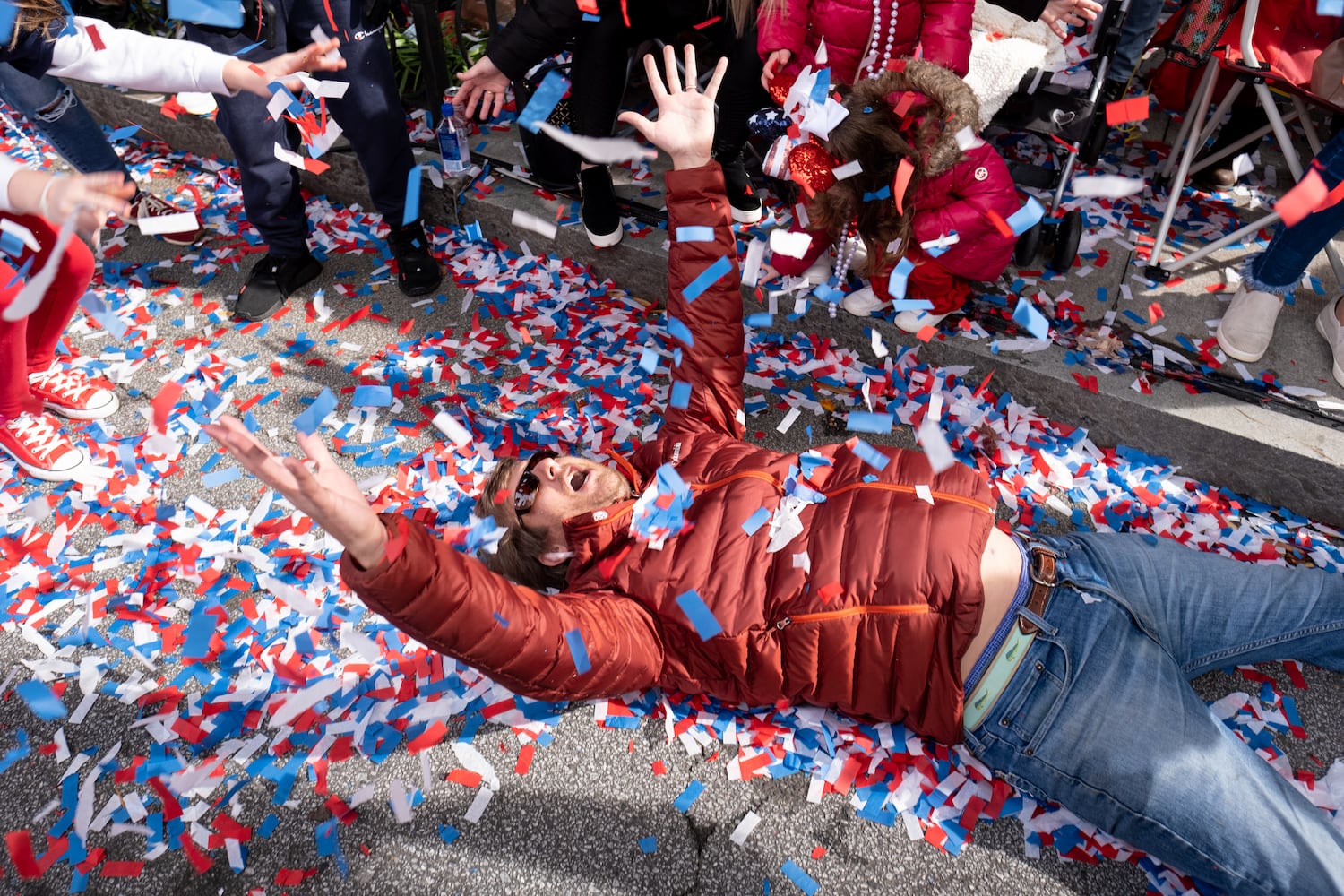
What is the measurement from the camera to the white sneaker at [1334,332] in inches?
122

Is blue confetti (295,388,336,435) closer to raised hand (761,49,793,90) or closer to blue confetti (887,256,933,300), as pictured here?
raised hand (761,49,793,90)

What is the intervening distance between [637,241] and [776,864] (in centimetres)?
281

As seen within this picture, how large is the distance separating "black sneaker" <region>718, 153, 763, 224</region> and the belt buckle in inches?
88.2

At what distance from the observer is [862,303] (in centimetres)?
353

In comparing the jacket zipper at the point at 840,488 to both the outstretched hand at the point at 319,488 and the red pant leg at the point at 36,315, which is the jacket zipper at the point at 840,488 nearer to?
the outstretched hand at the point at 319,488

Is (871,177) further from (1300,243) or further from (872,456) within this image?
(1300,243)

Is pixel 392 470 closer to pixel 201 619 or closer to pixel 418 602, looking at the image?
pixel 201 619

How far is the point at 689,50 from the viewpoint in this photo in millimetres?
2523

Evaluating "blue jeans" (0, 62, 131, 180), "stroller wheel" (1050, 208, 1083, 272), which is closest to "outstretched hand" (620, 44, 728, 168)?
"stroller wheel" (1050, 208, 1083, 272)

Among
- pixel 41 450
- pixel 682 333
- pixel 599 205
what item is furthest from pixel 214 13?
A: pixel 682 333

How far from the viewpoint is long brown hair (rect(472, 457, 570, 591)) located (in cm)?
254

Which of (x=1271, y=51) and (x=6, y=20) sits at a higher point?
(x=1271, y=51)

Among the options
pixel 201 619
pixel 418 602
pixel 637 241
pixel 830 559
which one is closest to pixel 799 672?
pixel 830 559

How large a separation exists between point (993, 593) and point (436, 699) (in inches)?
69.6
